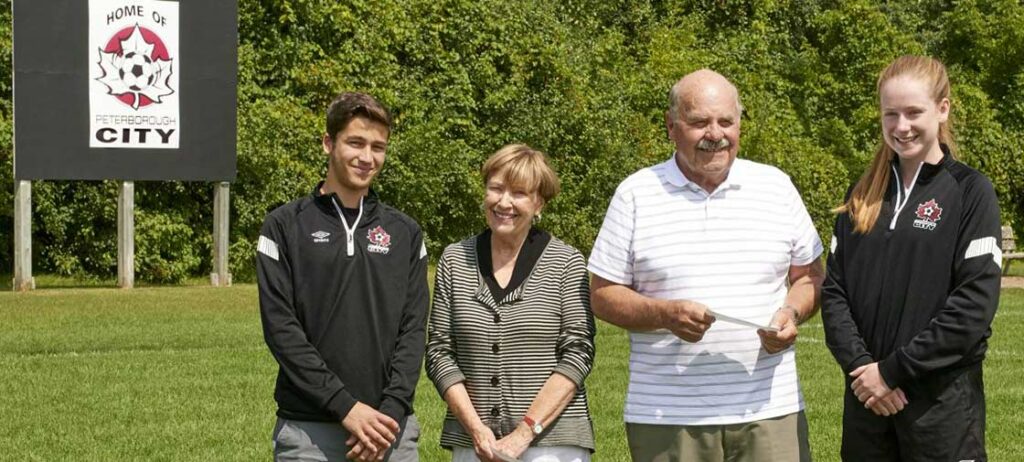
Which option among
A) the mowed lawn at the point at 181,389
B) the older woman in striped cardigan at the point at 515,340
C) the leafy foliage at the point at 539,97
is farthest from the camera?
the leafy foliage at the point at 539,97

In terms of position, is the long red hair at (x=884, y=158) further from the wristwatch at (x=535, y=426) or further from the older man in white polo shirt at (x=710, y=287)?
the wristwatch at (x=535, y=426)

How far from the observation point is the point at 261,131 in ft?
82.3

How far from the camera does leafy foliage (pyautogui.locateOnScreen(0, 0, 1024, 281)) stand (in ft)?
82.9

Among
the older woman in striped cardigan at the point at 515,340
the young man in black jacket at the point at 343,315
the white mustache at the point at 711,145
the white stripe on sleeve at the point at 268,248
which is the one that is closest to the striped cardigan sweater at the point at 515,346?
the older woman in striped cardigan at the point at 515,340

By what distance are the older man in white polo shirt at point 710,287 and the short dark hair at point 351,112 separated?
2.96 feet

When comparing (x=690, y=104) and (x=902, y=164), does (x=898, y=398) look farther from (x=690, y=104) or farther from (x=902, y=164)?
(x=690, y=104)

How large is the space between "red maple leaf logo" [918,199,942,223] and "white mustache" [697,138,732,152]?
25.0 inches

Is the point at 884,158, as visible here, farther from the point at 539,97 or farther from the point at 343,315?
the point at 539,97

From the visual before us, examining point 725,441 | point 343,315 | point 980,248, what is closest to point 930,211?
point 980,248

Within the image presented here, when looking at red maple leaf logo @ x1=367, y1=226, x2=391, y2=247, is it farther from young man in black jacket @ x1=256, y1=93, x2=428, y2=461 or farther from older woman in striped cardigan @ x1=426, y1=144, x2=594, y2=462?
older woman in striped cardigan @ x1=426, y1=144, x2=594, y2=462

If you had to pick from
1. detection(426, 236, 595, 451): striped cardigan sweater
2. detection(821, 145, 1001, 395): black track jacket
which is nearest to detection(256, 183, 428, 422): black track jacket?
detection(426, 236, 595, 451): striped cardigan sweater

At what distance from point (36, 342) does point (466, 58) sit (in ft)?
53.7

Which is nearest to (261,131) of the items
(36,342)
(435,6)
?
(435,6)

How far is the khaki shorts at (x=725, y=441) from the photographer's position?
4.43m
